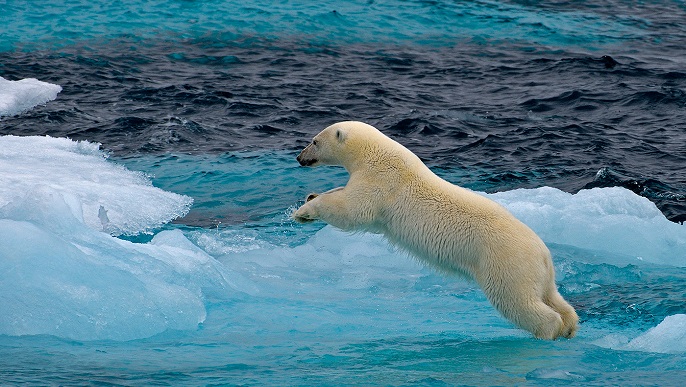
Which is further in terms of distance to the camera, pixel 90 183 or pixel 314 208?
pixel 90 183

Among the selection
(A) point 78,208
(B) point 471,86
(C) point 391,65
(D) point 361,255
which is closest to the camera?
(A) point 78,208

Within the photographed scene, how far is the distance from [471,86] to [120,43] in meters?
6.77

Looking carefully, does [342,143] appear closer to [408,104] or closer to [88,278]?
[88,278]

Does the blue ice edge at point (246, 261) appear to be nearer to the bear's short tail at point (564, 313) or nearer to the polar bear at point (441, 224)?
the bear's short tail at point (564, 313)

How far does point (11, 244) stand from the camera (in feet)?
19.7

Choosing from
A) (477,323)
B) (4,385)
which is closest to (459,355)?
(477,323)

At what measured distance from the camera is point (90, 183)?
31.2ft

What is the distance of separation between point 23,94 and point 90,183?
4869mm

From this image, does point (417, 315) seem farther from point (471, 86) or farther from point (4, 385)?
point (471, 86)

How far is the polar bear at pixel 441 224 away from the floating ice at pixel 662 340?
1.16ft

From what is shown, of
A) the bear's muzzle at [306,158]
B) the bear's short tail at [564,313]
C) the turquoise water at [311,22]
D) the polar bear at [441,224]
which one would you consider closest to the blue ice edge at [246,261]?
the bear's short tail at [564,313]

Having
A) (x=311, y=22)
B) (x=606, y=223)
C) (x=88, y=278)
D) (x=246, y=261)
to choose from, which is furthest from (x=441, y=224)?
(x=311, y=22)

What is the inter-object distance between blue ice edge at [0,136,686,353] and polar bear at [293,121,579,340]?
58cm

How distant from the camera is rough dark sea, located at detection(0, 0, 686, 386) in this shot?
5527 mm
